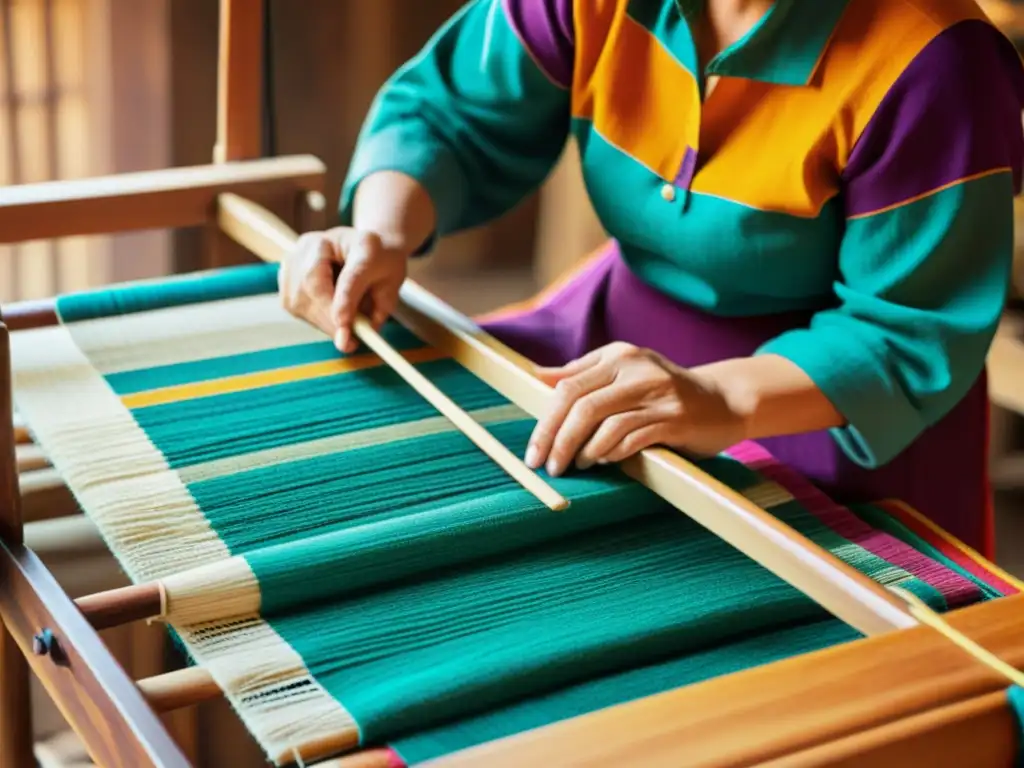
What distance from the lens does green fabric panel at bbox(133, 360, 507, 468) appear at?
1.02 metres

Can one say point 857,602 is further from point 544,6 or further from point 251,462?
point 544,6

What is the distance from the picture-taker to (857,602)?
31.2 inches

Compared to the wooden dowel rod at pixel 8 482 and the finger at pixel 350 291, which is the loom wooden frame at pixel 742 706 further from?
the finger at pixel 350 291

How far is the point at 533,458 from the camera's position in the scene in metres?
0.99

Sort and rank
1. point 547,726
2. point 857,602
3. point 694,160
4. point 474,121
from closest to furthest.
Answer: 1. point 547,726
2. point 857,602
3. point 694,160
4. point 474,121

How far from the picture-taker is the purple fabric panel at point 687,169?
44.3 inches

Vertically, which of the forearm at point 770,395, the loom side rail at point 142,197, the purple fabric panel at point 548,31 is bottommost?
the forearm at point 770,395

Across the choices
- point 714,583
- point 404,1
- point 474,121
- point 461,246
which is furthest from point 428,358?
point 461,246

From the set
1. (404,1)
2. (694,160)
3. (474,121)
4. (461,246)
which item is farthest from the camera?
(461,246)

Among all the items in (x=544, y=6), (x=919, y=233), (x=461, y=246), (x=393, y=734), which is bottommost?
(x=461, y=246)

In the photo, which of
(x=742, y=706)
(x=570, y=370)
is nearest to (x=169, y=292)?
(x=570, y=370)

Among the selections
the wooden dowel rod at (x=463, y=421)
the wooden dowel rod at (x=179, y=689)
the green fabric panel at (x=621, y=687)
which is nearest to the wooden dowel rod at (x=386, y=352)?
the wooden dowel rod at (x=463, y=421)

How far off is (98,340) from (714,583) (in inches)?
22.6

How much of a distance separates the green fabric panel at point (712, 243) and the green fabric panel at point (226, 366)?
0.69 ft
